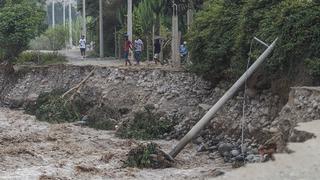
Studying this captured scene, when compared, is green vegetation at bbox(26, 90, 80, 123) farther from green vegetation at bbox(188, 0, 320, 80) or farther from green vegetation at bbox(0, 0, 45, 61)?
green vegetation at bbox(188, 0, 320, 80)

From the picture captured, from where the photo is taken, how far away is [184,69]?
28.6 metres

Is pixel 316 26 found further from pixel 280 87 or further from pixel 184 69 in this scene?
pixel 184 69

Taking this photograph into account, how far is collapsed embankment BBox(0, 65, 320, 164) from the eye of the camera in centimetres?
1844

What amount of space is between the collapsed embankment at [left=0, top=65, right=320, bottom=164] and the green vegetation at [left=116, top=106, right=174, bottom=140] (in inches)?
13.7

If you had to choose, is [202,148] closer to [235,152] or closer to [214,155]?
[214,155]

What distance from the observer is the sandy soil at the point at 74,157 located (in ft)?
61.0

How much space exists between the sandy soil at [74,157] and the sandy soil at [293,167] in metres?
4.22

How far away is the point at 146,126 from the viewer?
26172 mm

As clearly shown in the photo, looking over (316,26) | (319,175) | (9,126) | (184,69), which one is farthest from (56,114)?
(319,175)

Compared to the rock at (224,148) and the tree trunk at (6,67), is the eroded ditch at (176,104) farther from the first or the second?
the tree trunk at (6,67)

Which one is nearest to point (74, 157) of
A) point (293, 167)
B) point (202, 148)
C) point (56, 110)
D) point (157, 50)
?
point (202, 148)

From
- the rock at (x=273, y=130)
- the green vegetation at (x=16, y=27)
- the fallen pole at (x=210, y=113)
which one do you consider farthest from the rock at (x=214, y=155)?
the green vegetation at (x=16, y=27)

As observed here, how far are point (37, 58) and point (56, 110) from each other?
42.1 feet

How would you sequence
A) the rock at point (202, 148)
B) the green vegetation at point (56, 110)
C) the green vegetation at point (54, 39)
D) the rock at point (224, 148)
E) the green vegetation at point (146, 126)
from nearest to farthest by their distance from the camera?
the rock at point (224, 148), the rock at point (202, 148), the green vegetation at point (146, 126), the green vegetation at point (56, 110), the green vegetation at point (54, 39)
